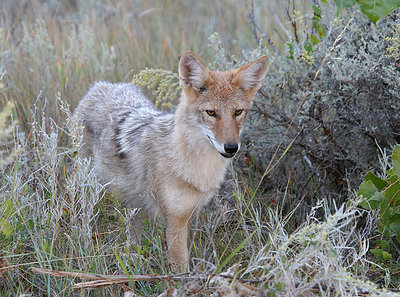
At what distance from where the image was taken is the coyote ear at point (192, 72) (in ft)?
11.3

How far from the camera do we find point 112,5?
8.77 m

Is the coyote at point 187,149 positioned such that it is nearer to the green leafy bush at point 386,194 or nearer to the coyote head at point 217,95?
the coyote head at point 217,95

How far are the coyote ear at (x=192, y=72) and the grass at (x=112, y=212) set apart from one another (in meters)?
0.68

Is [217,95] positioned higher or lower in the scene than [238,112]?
higher

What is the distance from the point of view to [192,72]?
3.54 meters

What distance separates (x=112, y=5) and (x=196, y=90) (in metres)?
5.81

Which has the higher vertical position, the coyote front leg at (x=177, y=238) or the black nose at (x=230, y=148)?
the black nose at (x=230, y=148)

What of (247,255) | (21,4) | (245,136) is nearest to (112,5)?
(21,4)

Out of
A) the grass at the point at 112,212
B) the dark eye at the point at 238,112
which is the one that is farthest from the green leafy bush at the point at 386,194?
the dark eye at the point at 238,112

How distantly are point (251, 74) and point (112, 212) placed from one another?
5.01ft

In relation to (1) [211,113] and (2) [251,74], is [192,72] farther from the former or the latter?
(2) [251,74]

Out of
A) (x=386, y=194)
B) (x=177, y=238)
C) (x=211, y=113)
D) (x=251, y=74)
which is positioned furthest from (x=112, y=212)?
(x=386, y=194)

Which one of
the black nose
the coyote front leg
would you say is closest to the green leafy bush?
the black nose

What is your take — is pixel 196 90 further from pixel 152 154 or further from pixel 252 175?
pixel 252 175
